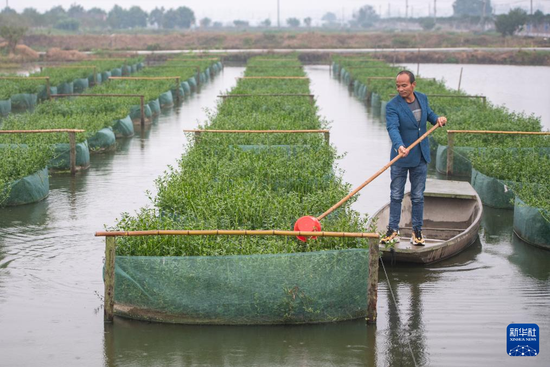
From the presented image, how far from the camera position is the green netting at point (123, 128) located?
21969 millimetres

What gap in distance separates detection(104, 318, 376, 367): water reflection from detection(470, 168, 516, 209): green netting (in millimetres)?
6255

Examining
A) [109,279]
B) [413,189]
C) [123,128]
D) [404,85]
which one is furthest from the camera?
[123,128]

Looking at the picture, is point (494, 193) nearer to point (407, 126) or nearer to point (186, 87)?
point (407, 126)

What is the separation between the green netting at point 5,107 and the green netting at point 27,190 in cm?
1472

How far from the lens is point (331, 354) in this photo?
7.42 metres

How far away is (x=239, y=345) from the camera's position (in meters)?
7.59

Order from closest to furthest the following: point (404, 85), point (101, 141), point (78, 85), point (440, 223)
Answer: point (404, 85) → point (440, 223) → point (101, 141) → point (78, 85)

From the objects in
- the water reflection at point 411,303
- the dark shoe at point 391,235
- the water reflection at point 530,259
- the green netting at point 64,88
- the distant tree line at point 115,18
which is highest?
the distant tree line at point 115,18

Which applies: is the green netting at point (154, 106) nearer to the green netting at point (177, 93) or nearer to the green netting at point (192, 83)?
the green netting at point (177, 93)

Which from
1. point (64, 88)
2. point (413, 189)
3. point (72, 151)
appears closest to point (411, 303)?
point (413, 189)

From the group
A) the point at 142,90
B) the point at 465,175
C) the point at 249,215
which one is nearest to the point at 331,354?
the point at 249,215

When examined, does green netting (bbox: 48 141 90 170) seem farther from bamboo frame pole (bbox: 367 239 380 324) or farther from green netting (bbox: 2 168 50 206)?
bamboo frame pole (bbox: 367 239 380 324)

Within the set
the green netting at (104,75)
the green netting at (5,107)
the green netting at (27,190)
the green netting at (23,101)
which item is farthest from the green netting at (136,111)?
the green netting at (104,75)

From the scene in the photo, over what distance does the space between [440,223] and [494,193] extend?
6.94ft
